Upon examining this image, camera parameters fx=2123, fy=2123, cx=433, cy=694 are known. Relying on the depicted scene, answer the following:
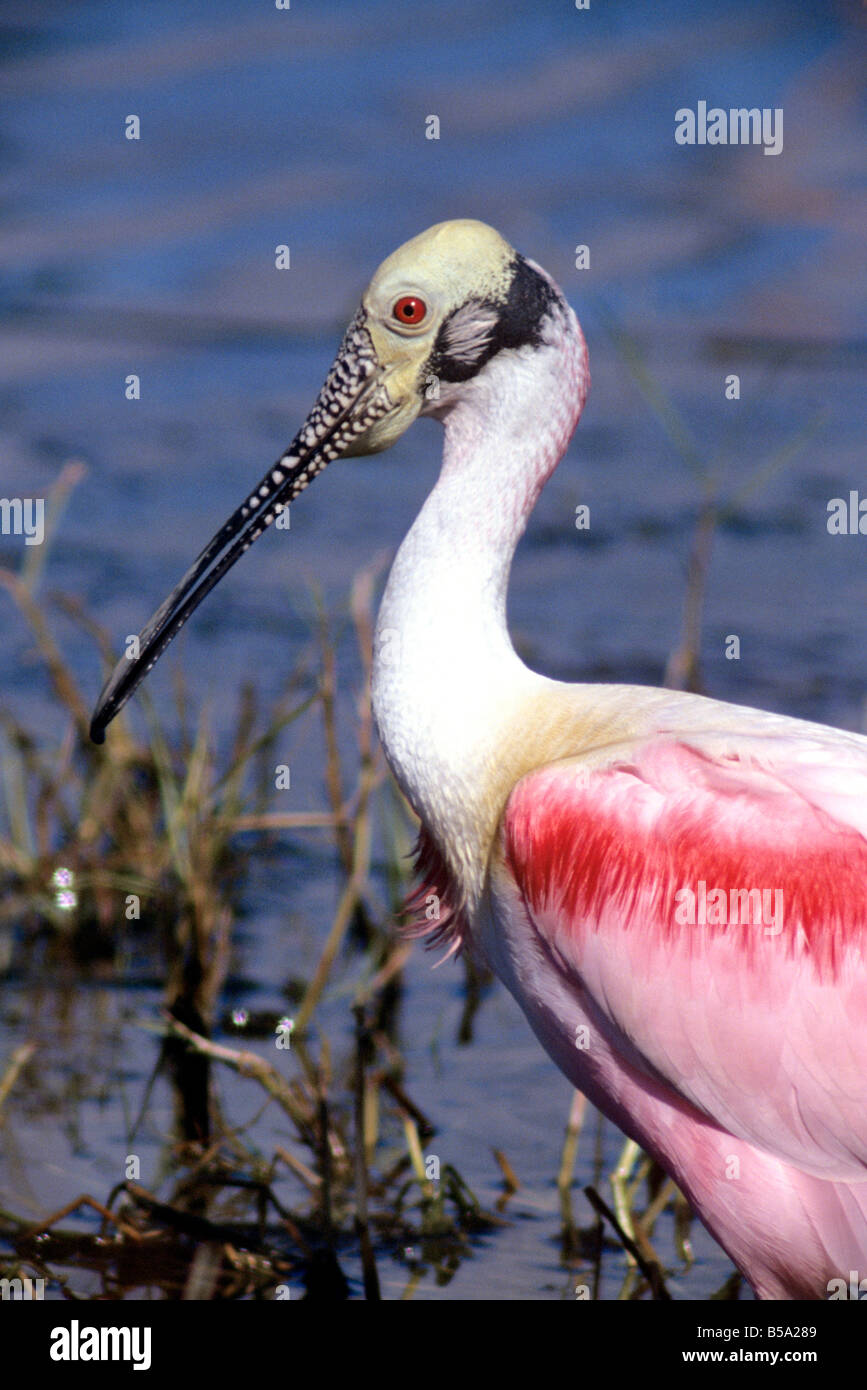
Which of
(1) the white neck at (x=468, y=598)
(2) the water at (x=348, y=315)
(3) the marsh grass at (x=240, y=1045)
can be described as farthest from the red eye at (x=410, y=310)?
(2) the water at (x=348, y=315)

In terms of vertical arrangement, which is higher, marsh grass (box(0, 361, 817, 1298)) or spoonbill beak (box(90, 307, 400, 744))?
spoonbill beak (box(90, 307, 400, 744))

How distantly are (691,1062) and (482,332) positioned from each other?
1628 millimetres

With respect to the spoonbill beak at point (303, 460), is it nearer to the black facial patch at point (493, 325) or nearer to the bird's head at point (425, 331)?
the bird's head at point (425, 331)

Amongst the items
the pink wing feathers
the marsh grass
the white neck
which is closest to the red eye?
the white neck

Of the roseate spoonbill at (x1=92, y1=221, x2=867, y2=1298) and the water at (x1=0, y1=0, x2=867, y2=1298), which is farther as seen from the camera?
the water at (x1=0, y1=0, x2=867, y2=1298)

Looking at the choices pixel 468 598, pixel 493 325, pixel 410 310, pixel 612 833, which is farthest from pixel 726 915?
pixel 410 310

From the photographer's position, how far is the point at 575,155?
1783 centimetres

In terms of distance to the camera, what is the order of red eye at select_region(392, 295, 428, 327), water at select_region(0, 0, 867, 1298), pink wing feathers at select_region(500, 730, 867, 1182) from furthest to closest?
1. water at select_region(0, 0, 867, 1298)
2. red eye at select_region(392, 295, 428, 327)
3. pink wing feathers at select_region(500, 730, 867, 1182)

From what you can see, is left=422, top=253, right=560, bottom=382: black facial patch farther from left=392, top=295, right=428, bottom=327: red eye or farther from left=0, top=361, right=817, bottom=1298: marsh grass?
left=0, top=361, right=817, bottom=1298: marsh grass

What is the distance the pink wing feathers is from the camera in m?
4.34

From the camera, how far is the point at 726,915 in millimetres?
4410

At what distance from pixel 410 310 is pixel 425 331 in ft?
0.18
